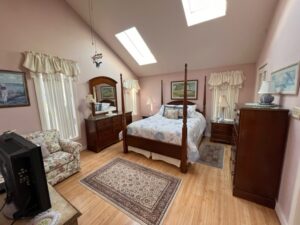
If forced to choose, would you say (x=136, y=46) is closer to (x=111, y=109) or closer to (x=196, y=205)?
(x=111, y=109)

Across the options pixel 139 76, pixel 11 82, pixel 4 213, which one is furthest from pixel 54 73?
pixel 139 76

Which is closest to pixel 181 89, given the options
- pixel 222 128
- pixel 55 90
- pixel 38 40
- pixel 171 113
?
pixel 171 113

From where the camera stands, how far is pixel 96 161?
3.04 metres

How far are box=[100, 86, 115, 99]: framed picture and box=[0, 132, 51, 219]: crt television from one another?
3239 millimetres

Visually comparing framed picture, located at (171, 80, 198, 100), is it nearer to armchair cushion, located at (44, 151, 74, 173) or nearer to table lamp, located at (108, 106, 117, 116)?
table lamp, located at (108, 106, 117, 116)

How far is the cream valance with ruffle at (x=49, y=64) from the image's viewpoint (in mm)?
2463

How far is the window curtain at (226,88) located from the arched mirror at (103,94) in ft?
9.60

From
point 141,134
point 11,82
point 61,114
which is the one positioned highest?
point 11,82

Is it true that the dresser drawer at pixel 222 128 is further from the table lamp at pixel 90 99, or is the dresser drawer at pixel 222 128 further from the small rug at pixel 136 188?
the table lamp at pixel 90 99

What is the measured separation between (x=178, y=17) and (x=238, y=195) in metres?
3.24

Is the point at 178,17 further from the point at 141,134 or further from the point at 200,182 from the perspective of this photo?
the point at 200,182

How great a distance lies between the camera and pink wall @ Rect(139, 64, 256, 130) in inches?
146

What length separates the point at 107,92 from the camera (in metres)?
4.10

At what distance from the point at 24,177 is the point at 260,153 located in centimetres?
233
